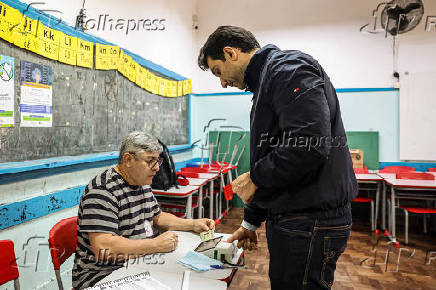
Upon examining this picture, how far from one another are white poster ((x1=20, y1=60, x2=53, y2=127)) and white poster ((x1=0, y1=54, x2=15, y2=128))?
73 mm

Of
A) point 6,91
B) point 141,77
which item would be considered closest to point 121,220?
point 6,91

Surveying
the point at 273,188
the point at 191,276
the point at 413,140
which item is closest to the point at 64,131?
the point at 191,276

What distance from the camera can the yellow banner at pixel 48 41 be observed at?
1998mm

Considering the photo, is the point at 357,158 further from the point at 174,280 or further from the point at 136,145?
the point at 174,280

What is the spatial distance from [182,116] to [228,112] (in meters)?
1.02

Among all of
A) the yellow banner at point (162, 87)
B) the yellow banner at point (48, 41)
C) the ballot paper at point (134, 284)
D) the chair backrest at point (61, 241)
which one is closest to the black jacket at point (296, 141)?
the ballot paper at point (134, 284)

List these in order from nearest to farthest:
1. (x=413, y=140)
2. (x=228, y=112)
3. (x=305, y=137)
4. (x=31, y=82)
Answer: (x=305, y=137), (x=31, y=82), (x=413, y=140), (x=228, y=112)

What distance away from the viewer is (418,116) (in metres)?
4.48

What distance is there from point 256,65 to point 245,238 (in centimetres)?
68

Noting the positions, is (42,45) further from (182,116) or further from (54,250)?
(182,116)

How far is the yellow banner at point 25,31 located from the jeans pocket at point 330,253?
2034 mm

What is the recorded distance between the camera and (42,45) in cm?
202

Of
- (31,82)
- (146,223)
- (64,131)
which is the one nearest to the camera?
(146,223)

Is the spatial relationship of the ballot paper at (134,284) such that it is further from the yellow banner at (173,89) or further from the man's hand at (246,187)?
the yellow banner at (173,89)
